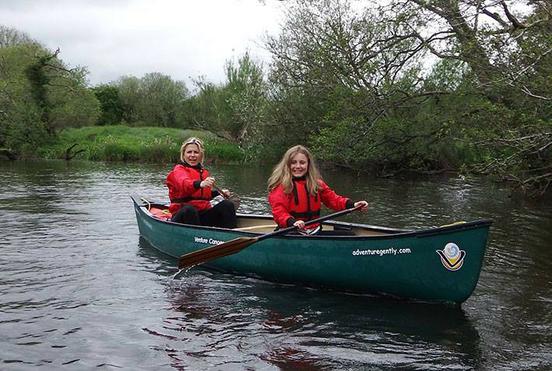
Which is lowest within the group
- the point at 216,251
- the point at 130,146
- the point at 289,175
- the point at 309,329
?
the point at 309,329

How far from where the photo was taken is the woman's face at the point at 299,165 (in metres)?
6.27

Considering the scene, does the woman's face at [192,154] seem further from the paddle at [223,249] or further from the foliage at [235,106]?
the foliage at [235,106]

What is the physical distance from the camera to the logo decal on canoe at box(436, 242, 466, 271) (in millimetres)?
5039

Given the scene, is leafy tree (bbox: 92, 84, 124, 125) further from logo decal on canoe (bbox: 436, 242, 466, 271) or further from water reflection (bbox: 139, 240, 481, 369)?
logo decal on canoe (bbox: 436, 242, 466, 271)

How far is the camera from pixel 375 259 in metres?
5.41

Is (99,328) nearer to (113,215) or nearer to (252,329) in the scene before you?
(252,329)

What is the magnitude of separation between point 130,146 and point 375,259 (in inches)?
969

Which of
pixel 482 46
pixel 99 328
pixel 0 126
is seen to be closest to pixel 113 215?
pixel 99 328

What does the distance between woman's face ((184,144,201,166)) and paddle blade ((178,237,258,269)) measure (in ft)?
5.24

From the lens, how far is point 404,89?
1688cm

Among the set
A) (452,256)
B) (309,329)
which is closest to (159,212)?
(309,329)

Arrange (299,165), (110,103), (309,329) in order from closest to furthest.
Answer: (309,329) < (299,165) < (110,103)

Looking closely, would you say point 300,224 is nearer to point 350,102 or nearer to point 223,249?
point 223,249

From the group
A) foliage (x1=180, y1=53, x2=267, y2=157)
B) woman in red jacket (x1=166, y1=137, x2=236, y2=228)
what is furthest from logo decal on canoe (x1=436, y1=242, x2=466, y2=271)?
foliage (x1=180, y1=53, x2=267, y2=157)
